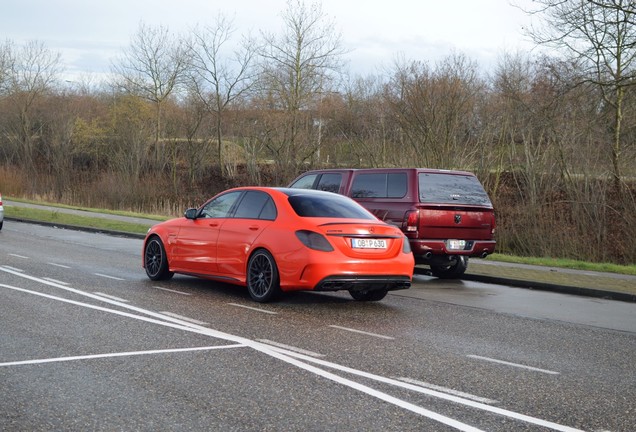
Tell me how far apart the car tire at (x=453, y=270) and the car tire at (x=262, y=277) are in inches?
210

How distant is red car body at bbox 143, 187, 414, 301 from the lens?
10.8 m

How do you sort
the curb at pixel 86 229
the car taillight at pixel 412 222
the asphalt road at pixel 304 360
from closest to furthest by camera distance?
the asphalt road at pixel 304 360
the car taillight at pixel 412 222
the curb at pixel 86 229

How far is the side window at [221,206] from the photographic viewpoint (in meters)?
12.6

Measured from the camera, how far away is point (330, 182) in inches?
668

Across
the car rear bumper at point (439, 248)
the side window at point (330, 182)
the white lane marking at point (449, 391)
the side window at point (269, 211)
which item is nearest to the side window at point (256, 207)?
the side window at point (269, 211)

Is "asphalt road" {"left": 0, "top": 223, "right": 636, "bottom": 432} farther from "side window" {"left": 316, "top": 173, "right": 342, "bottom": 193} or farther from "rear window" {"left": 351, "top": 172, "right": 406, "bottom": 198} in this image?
"side window" {"left": 316, "top": 173, "right": 342, "bottom": 193}

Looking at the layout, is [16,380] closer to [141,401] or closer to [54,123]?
[141,401]

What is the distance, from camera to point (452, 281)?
15.7 meters

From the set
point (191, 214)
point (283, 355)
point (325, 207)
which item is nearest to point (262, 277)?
point (325, 207)

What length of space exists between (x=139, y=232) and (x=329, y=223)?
14396 millimetres

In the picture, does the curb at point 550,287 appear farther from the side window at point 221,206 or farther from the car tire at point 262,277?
the car tire at point 262,277

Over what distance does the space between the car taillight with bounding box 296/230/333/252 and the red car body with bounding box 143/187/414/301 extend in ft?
0.04

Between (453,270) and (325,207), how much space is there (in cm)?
514

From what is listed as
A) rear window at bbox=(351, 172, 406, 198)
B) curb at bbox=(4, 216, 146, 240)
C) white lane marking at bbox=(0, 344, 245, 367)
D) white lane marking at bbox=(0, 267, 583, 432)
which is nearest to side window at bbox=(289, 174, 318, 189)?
rear window at bbox=(351, 172, 406, 198)
